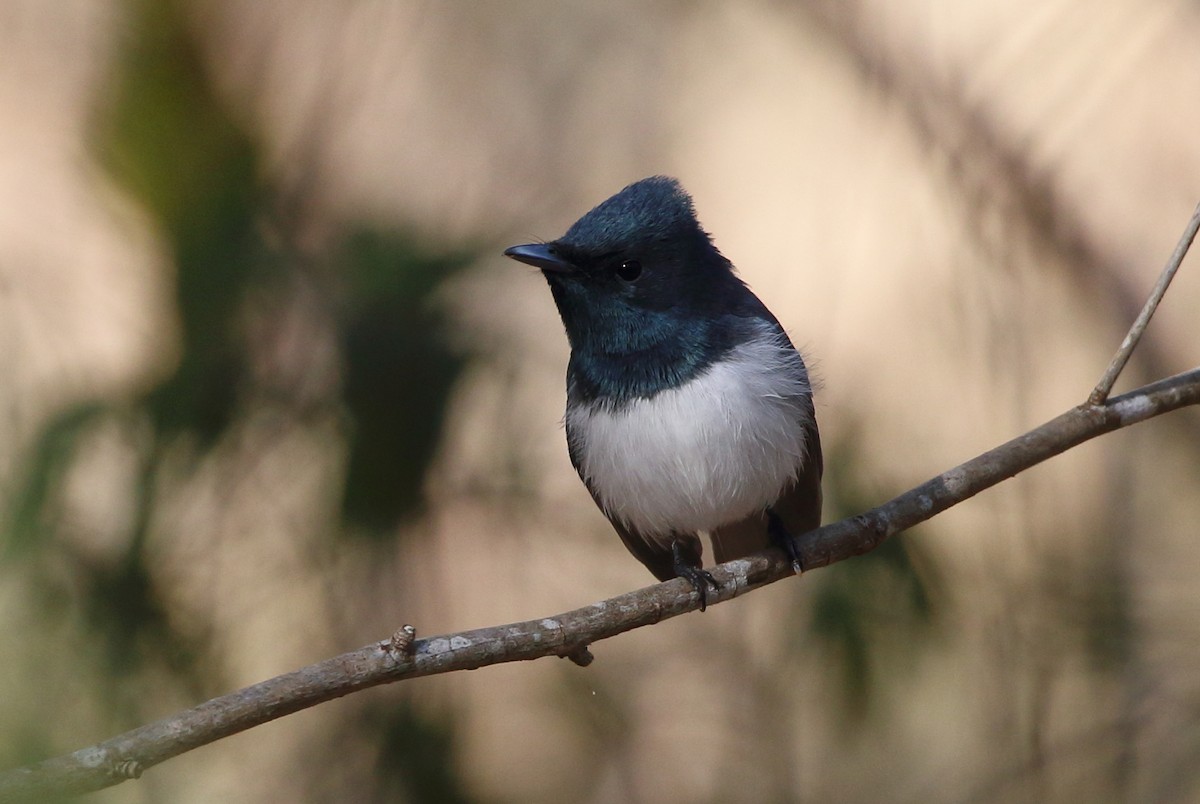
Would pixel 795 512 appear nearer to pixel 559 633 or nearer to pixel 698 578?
pixel 698 578

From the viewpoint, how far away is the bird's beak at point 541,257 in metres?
2.61

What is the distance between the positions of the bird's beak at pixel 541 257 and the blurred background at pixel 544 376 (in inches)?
5.0

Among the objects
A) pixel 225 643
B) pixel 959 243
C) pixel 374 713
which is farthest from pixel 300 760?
pixel 959 243

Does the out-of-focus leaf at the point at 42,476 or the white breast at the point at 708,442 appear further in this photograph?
the white breast at the point at 708,442

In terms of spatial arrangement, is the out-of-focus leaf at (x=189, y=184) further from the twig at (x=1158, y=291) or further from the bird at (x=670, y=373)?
the twig at (x=1158, y=291)

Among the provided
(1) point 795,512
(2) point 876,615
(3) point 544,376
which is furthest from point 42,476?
(3) point 544,376

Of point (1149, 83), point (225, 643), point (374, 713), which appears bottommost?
point (374, 713)

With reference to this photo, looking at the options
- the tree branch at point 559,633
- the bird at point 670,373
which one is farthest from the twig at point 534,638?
the bird at point 670,373

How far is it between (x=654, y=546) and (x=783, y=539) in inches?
21.0

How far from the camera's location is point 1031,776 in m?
4.25

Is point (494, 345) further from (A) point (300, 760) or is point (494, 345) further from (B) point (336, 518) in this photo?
(A) point (300, 760)

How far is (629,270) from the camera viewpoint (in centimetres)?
281

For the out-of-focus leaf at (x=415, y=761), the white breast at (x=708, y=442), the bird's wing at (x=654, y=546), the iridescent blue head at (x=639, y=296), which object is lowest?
the out-of-focus leaf at (x=415, y=761)

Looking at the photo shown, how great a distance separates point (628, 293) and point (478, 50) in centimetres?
301
